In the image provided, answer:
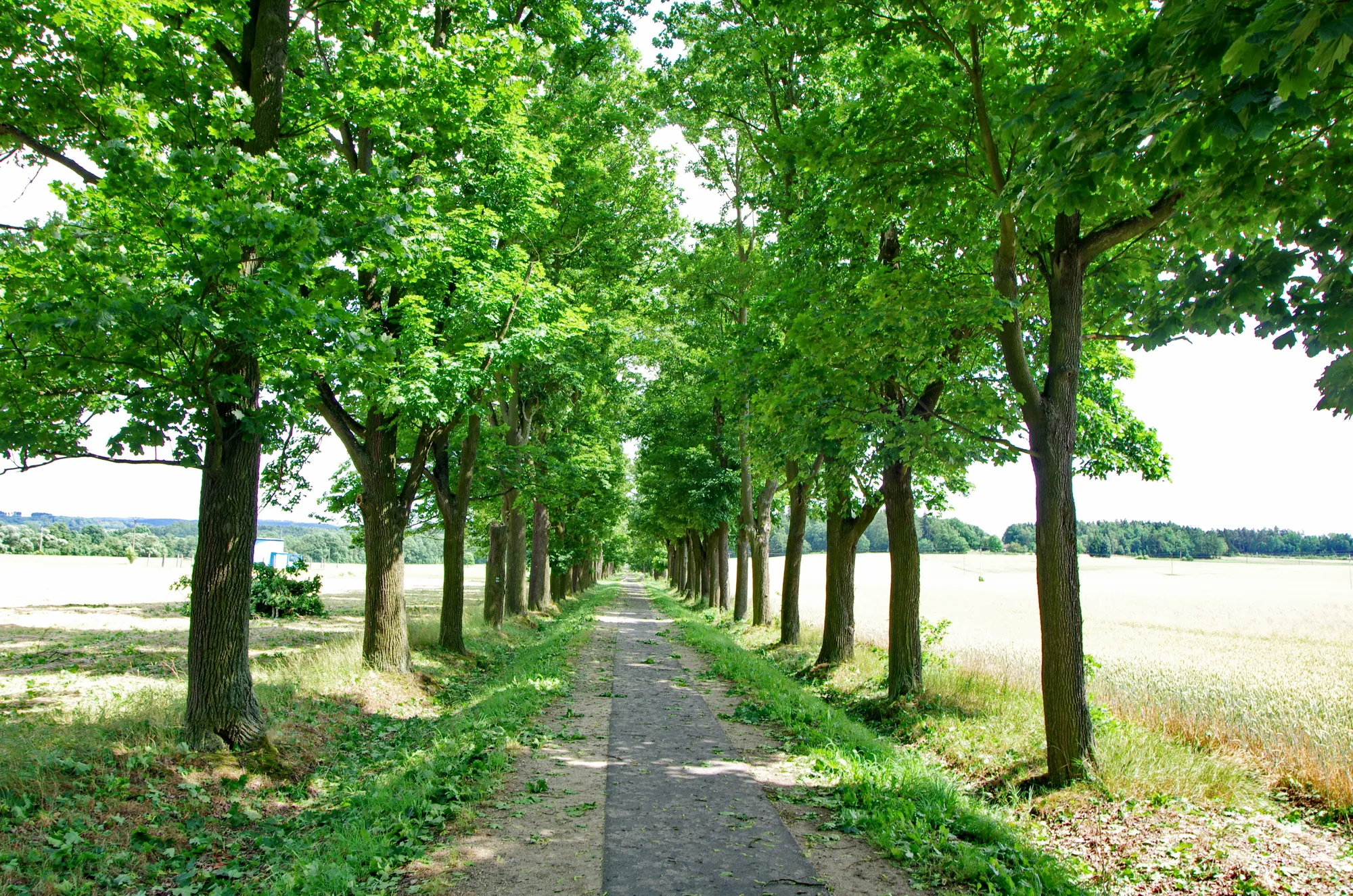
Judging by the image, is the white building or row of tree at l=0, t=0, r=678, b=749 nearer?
row of tree at l=0, t=0, r=678, b=749

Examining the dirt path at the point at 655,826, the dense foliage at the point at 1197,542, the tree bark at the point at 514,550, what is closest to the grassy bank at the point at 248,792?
the dirt path at the point at 655,826

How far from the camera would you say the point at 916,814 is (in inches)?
242

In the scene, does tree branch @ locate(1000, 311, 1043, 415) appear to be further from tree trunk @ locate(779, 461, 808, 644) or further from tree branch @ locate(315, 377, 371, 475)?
tree trunk @ locate(779, 461, 808, 644)

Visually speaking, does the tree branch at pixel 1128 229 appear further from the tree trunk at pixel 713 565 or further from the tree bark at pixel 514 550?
the tree trunk at pixel 713 565

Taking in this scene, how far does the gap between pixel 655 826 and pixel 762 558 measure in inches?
657

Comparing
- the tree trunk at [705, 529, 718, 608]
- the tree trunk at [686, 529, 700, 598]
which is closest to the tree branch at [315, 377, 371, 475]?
the tree trunk at [705, 529, 718, 608]

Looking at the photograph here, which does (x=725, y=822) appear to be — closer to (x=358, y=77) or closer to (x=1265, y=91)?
(x=1265, y=91)

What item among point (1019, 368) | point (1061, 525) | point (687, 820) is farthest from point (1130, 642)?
point (687, 820)

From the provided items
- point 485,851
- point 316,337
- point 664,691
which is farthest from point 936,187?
point 664,691

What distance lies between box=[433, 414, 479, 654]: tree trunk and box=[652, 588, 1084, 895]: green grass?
7.68 meters

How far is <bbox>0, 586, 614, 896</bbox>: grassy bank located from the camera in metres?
5.00

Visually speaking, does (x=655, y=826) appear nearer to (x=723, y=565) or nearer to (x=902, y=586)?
(x=902, y=586)

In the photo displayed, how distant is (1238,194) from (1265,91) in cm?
117

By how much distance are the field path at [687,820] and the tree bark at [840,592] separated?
4542mm
